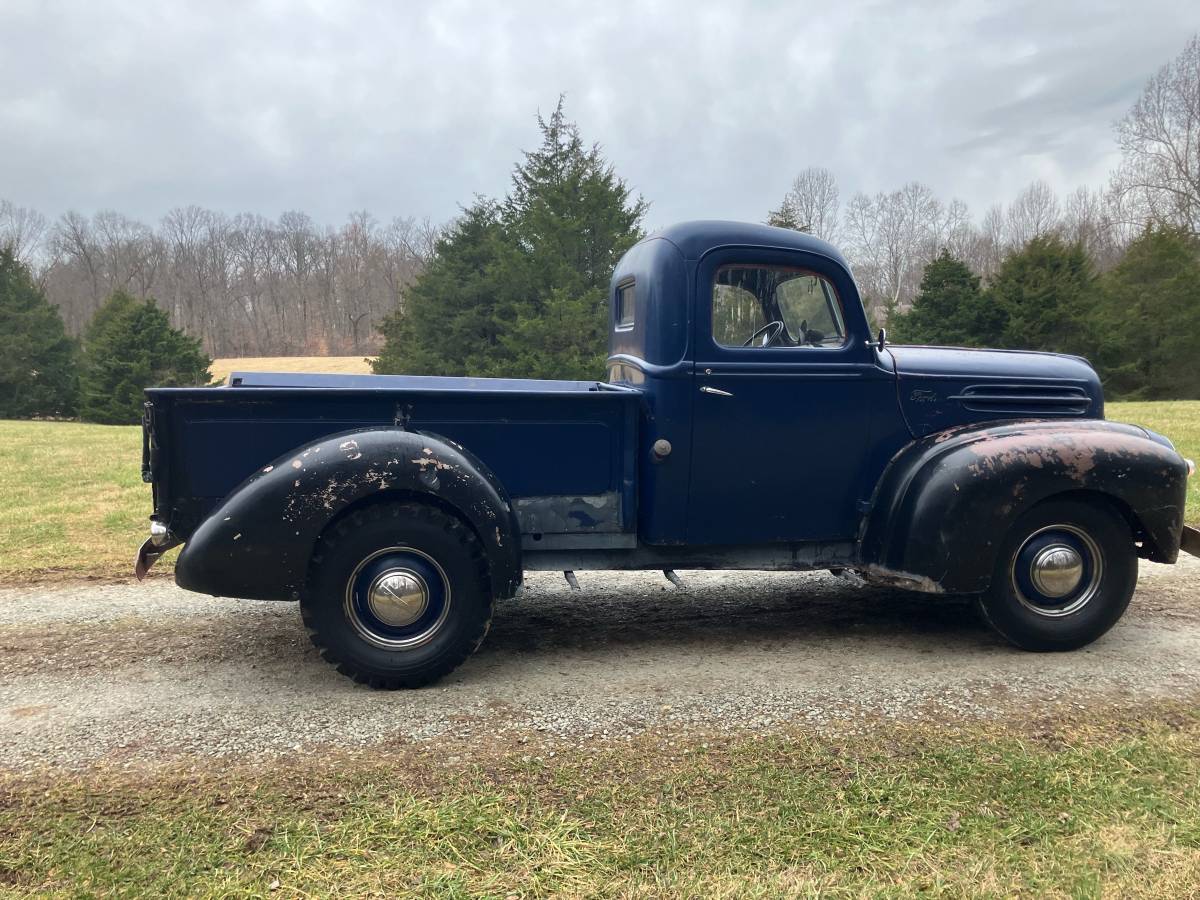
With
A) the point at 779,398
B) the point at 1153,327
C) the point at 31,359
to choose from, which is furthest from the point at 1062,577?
the point at 31,359

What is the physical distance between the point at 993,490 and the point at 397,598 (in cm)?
281

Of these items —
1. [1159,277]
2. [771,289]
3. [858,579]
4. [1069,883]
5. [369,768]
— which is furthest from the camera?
Result: [1159,277]

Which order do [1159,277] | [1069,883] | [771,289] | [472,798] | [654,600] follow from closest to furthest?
[1069,883] < [472,798] < [771,289] < [654,600] < [1159,277]

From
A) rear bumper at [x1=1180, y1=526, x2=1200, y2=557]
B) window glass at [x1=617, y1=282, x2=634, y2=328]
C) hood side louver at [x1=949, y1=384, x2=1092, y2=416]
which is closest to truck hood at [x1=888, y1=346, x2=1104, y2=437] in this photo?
hood side louver at [x1=949, y1=384, x2=1092, y2=416]

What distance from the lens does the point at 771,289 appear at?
14.5 ft

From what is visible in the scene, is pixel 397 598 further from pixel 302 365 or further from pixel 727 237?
pixel 302 365

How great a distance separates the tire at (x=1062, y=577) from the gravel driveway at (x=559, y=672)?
13cm

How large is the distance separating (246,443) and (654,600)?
8.70 ft

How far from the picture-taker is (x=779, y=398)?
428 centimetres

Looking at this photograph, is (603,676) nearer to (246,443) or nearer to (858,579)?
(246,443)

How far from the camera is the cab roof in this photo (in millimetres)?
4289

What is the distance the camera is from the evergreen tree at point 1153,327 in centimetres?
2484

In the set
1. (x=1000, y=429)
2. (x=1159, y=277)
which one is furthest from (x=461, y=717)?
(x=1159, y=277)

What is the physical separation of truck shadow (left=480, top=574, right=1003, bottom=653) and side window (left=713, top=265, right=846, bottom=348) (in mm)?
1580
